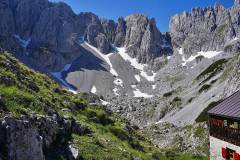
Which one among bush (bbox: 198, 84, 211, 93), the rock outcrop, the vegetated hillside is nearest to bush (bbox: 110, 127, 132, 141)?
the vegetated hillside

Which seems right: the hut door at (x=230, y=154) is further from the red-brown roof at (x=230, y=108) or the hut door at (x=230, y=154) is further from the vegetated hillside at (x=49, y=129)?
the vegetated hillside at (x=49, y=129)

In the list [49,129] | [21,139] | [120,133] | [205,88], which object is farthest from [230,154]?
[205,88]

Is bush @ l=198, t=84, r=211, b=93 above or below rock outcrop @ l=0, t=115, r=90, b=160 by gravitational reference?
above

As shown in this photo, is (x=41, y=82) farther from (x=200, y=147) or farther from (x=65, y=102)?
(x=200, y=147)

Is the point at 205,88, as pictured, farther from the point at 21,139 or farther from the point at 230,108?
the point at 21,139

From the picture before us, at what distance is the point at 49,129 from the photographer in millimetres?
29953

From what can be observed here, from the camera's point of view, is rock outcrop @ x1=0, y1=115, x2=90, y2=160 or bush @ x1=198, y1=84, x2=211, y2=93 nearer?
rock outcrop @ x1=0, y1=115, x2=90, y2=160

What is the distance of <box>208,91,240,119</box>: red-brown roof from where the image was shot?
30970 millimetres

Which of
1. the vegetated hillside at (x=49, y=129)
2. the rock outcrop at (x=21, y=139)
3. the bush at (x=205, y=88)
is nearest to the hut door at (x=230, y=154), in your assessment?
the vegetated hillside at (x=49, y=129)

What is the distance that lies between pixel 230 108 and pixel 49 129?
15.0m

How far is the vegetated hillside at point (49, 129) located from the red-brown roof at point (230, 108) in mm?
9235

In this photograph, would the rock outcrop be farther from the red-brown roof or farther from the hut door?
the red-brown roof

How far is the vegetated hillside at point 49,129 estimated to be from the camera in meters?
24.6

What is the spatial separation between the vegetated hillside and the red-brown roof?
9.23 metres
